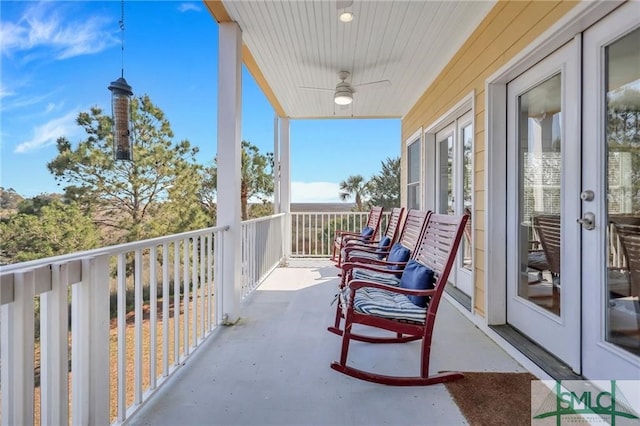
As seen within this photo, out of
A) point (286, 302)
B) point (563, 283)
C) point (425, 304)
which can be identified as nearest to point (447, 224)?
point (425, 304)

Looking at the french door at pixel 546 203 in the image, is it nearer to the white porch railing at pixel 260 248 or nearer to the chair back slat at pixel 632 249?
the chair back slat at pixel 632 249

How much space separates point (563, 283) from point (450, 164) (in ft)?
7.62

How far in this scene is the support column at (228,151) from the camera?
2916 mm

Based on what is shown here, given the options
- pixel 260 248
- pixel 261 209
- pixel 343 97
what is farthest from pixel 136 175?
pixel 343 97

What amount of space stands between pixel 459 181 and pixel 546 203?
4.76ft

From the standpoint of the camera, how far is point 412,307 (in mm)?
2041

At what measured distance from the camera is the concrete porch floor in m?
1.64

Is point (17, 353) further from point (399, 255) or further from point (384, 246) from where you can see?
point (384, 246)

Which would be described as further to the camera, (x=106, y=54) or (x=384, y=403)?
(x=106, y=54)

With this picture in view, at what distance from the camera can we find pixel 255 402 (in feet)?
5.78

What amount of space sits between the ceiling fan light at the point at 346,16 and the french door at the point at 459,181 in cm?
135

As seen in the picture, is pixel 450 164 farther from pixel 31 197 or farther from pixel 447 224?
pixel 31 197

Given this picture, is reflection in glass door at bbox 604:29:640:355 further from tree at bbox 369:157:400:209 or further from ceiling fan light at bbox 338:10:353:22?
tree at bbox 369:157:400:209

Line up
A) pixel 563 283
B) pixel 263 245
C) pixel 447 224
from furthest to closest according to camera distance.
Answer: pixel 263 245, pixel 447 224, pixel 563 283
